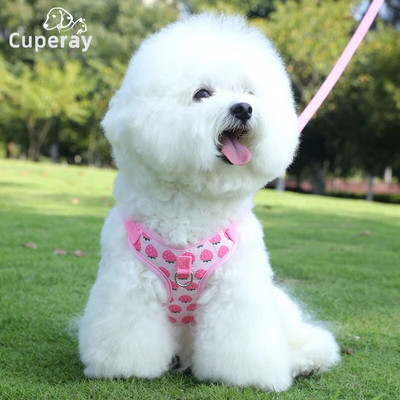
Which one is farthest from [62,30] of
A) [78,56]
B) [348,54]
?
[78,56]

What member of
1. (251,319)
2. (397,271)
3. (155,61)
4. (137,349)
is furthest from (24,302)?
(397,271)

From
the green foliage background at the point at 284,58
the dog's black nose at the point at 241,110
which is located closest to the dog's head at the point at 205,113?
the dog's black nose at the point at 241,110

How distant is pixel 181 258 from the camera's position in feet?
7.38

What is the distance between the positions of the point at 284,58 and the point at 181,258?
694 inches

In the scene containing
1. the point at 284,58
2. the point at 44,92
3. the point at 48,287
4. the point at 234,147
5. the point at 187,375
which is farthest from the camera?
the point at 44,92

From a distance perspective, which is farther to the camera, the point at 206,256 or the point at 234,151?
the point at 206,256

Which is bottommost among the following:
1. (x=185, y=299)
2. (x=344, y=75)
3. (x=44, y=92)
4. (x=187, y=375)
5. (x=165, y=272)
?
(x=187, y=375)

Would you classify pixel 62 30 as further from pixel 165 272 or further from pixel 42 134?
pixel 42 134

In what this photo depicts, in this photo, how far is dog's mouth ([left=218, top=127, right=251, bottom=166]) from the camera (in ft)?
6.72

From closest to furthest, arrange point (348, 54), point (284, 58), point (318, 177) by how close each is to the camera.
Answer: point (348, 54) → point (284, 58) → point (318, 177)

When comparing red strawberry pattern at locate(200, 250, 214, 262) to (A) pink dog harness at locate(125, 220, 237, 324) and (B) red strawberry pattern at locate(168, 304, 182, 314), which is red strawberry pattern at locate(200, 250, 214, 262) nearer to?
(A) pink dog harness at locate(125, 220, 237, 324)

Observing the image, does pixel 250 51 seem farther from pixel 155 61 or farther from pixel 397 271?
pixel 397 271

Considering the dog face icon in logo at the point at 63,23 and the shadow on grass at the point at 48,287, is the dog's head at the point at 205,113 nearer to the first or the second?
the shadow on grass at the point at 48,287

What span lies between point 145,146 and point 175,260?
49 cm
